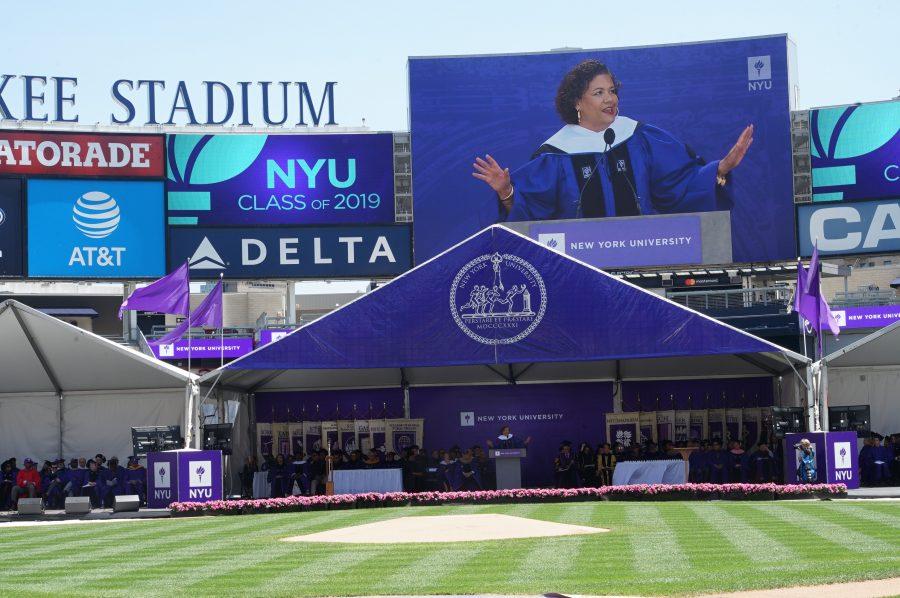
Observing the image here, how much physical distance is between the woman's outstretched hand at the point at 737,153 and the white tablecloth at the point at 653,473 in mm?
15318

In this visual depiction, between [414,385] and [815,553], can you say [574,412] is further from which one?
[815,553]

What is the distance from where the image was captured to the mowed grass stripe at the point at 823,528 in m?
15.1

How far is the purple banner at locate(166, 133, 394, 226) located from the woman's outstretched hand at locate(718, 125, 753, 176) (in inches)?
404

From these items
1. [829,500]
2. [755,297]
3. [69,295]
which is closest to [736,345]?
[829,500]

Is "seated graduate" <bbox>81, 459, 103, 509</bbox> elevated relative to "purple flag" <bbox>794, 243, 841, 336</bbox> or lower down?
lower down

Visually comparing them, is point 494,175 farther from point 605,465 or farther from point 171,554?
point 171,554

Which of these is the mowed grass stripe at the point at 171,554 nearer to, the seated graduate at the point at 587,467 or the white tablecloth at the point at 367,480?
the white tablecloth at the point at 367,480

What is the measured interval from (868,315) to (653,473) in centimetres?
1428

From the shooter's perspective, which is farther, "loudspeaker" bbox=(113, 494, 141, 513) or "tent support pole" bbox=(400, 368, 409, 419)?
"tent support pole" bbox=(400, 368, 409, 419)

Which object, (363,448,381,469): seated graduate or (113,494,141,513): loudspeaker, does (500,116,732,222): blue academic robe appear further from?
(113,494,141,513): loudspeaker

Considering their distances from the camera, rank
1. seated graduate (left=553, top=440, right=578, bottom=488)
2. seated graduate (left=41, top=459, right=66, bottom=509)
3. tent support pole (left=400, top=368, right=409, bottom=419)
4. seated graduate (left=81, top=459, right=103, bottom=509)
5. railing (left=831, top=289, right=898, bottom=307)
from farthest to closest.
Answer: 1. railing (left=831, top=289, right=898, bottom=307)
2. tent support pole (left=400, top=368, right=409, bottom=419)
3. seated graduate (left=553, top=440, right=578, bottom=488)
4. seated graduate (left=41, top=459, right=66, bottom=509)
5. seated graduate (left=81, top=459, right=103, bottom=509)

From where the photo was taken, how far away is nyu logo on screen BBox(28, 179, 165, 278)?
128 ft

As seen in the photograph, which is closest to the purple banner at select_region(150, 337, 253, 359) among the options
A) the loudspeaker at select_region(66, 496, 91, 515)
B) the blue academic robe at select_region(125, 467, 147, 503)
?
the blue academic robe at select_region(125, 467, 147, 503)

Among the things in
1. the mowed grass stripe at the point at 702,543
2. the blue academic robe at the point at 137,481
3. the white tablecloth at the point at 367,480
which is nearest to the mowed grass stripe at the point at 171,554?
the mowed grass stripe at the point at 702,543
